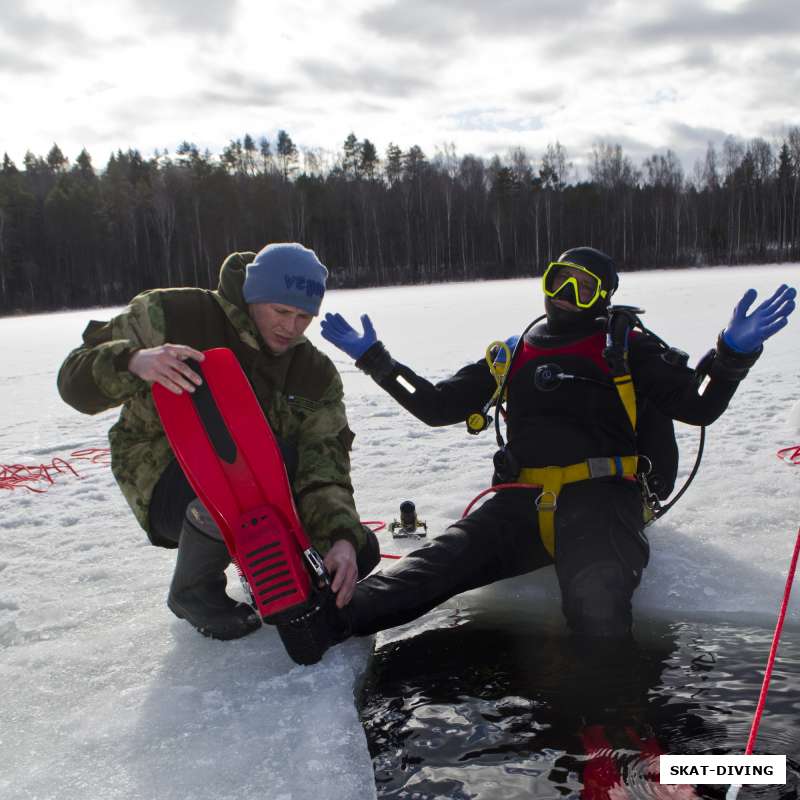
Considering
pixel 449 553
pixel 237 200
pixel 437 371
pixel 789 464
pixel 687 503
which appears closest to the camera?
pixel 449 553

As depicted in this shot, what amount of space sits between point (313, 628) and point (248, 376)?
82 centimetres

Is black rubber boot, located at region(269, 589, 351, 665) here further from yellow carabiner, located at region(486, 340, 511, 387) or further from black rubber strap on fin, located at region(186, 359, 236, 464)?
yellow carabiner, located at region(486, 340, 511, 387)

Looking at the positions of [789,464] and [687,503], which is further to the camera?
[789,464]

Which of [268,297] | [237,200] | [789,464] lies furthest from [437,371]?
[237,200]

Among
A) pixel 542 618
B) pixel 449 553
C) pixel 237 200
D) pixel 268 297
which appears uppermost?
pixel 237 200

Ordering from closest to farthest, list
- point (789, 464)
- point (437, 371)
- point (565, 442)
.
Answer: point (565, 442) < point (789, 464) < point (437, 371)

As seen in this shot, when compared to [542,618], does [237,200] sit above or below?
above

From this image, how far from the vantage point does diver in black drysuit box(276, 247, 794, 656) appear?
7.63 ft

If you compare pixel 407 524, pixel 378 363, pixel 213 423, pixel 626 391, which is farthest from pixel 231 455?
pixel 626 391

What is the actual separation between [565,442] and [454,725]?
1090 mm

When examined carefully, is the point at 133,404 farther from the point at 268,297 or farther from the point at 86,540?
the point at 86,540

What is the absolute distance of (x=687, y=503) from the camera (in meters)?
3.41

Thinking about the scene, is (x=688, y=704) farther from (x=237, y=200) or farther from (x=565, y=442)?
(x=237, y=200)

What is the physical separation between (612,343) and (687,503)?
3.93 ft
